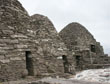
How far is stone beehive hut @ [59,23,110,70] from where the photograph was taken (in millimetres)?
17391

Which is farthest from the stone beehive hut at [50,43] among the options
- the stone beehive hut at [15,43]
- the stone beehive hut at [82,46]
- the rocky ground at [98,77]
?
the stone beehive hut at [82,46]

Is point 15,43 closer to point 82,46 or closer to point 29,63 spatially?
point 29,63

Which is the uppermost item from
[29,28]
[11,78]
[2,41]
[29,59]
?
[29,28]

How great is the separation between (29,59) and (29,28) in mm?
1327

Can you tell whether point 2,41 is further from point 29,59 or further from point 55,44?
point 55,44

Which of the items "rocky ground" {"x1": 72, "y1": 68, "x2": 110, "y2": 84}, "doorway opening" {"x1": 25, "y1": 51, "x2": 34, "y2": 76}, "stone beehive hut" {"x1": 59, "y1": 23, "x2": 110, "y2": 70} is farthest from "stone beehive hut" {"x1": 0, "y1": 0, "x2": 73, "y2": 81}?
"stone beehive hut" {"x1": 59, "y1": 23, "x2": 110, "y2": 70}

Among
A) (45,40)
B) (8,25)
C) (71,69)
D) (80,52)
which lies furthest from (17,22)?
(80,52)

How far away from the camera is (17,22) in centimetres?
902

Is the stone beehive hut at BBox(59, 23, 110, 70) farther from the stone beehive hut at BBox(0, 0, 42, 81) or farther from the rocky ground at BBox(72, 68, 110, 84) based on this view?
the stone beehive hut at BBox(0, 0, 42, 81)

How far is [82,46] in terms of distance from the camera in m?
18.7

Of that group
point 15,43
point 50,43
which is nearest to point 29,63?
point 15,43

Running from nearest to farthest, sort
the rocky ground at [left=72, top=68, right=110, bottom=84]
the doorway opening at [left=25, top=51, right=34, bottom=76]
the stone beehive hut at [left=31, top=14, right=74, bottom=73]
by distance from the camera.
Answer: the rocky ground at [left=72, top=68, right=110, bottom=84], the doorway opening at [left=25, top=51, right=34, bottom=76], the stone beehive hut at [left=31, top=14, right=74, bottom=73]

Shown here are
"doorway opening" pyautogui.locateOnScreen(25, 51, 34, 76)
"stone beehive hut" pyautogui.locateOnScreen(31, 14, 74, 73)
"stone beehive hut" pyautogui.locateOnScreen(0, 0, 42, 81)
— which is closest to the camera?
"stone beehive hut" pyautogui.locateOnScreen(0, 0, 42, 81)

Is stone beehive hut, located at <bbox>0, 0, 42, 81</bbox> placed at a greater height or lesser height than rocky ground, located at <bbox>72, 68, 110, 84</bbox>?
greater
